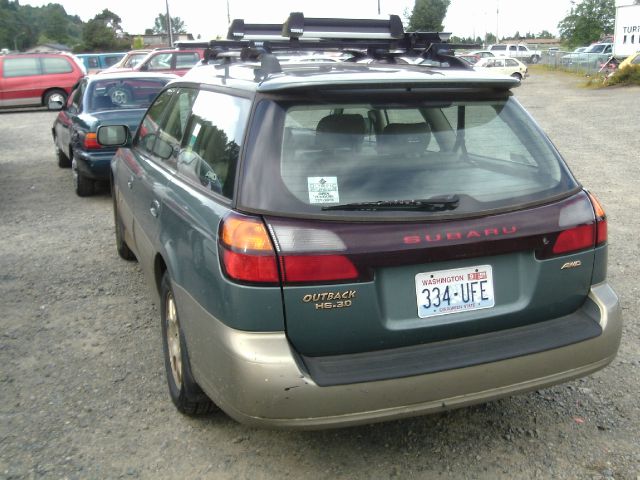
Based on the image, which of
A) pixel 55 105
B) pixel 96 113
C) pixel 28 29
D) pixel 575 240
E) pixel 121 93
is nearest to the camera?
pixel 575 240

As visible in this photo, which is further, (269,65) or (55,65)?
(55,65)

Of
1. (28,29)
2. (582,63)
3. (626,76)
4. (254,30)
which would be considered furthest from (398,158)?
(28,29)

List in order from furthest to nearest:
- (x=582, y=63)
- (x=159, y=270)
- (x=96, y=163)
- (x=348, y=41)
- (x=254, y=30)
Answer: (x=582, y=63) → (x=96, y=163) → (x=254, y=30) → (x=348, y=41) → (x=159, y=270)

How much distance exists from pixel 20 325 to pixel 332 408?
3.03 metres

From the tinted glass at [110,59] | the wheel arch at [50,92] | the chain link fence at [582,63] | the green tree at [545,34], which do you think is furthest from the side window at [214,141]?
the green tree at [545,34]

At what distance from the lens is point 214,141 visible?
10.7 ft

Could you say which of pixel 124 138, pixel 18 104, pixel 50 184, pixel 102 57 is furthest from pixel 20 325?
pixel 102 57

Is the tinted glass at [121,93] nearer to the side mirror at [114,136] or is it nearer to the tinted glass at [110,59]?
the side mirror at [114,136]

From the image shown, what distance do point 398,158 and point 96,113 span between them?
6.98 meters

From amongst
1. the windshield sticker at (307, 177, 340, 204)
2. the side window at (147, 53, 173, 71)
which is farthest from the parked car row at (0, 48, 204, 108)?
the windshield sticker at (307, 177, 340, 204)

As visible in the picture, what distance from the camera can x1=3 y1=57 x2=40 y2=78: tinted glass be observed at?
22672 mm

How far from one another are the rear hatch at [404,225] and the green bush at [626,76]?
26269 mm

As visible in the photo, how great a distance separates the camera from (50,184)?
33.6 feet

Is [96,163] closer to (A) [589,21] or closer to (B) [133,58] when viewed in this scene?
(B) [133,58]
